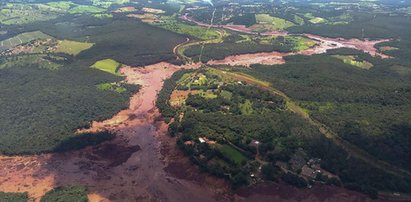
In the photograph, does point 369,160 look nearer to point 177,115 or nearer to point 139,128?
point 177,115

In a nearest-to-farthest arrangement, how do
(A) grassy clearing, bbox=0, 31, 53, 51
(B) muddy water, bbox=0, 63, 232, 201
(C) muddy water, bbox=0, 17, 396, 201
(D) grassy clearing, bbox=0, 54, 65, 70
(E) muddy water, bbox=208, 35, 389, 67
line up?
1. (C) muddy water, bbox=0, 17, 396, 201
2. (B) muddy water, bbox=0, 63, 232, 201
3. (D) grassy clearing, bbox=0, 54, 65, 70
4. (E) muddy water, bbox=208, 35, 389, 67
5. (A) grassy clearing, bbox=0, 31, 53, 51

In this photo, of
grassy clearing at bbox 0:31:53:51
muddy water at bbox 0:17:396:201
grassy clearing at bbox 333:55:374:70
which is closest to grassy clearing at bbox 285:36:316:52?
grassy clearing at bbox 333:55:374:70

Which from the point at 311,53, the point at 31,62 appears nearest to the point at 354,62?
the point at 311,53

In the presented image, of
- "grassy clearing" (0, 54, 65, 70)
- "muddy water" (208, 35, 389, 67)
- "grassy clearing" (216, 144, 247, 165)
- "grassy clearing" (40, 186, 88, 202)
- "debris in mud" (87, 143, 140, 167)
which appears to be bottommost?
"grassy clearing" (40, 186, 88, 202)

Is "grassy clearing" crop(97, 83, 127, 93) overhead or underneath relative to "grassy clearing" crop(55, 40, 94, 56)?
underneath

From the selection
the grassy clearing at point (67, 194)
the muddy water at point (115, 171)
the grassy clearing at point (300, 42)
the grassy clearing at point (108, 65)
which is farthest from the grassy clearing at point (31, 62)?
the grassy clearing at point (300, 42)

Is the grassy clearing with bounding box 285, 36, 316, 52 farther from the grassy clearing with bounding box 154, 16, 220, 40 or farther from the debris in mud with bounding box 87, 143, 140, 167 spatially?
the debris in mud with bounding box 87, 143, 140, 167
